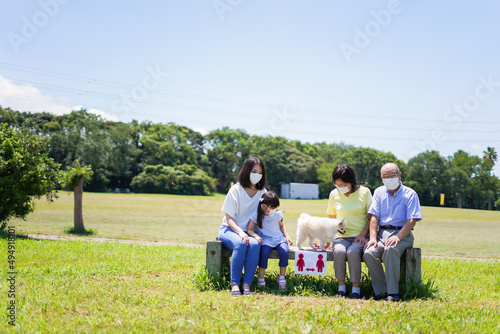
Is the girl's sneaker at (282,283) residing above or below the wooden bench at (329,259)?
below

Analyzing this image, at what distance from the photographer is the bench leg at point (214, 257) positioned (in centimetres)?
554

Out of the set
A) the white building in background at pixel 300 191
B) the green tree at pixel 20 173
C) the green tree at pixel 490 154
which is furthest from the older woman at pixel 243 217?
the green tree at pixel 490 154

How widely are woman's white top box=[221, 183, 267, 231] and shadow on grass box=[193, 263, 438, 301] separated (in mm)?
664

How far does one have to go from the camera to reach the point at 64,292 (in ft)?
16.8

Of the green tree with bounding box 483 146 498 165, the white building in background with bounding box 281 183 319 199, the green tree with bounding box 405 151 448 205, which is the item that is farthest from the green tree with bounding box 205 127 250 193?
the green tree with bounding box 483 146 498 165

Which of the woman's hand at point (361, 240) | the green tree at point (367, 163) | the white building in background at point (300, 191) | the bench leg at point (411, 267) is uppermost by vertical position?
the green tree at point (367, 163)

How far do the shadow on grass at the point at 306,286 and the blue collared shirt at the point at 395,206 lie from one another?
86cm

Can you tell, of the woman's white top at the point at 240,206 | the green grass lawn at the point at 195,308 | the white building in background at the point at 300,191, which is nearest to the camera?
the green grass lawn at the point at 195,308

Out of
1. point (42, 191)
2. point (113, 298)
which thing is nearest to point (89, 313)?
point (113, 298)

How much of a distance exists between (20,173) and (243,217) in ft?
26.3

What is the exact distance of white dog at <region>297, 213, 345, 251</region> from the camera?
5.58 metres

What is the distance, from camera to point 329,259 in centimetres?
555

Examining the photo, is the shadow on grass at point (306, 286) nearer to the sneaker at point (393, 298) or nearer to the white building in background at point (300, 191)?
the sneaker at point (393, 298)

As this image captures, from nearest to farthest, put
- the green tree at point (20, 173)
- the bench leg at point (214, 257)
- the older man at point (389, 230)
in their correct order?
1. the older man at point (389, 230)
2. the bench leg at point (214, 257)
3. the green tree at point (20, 173)
